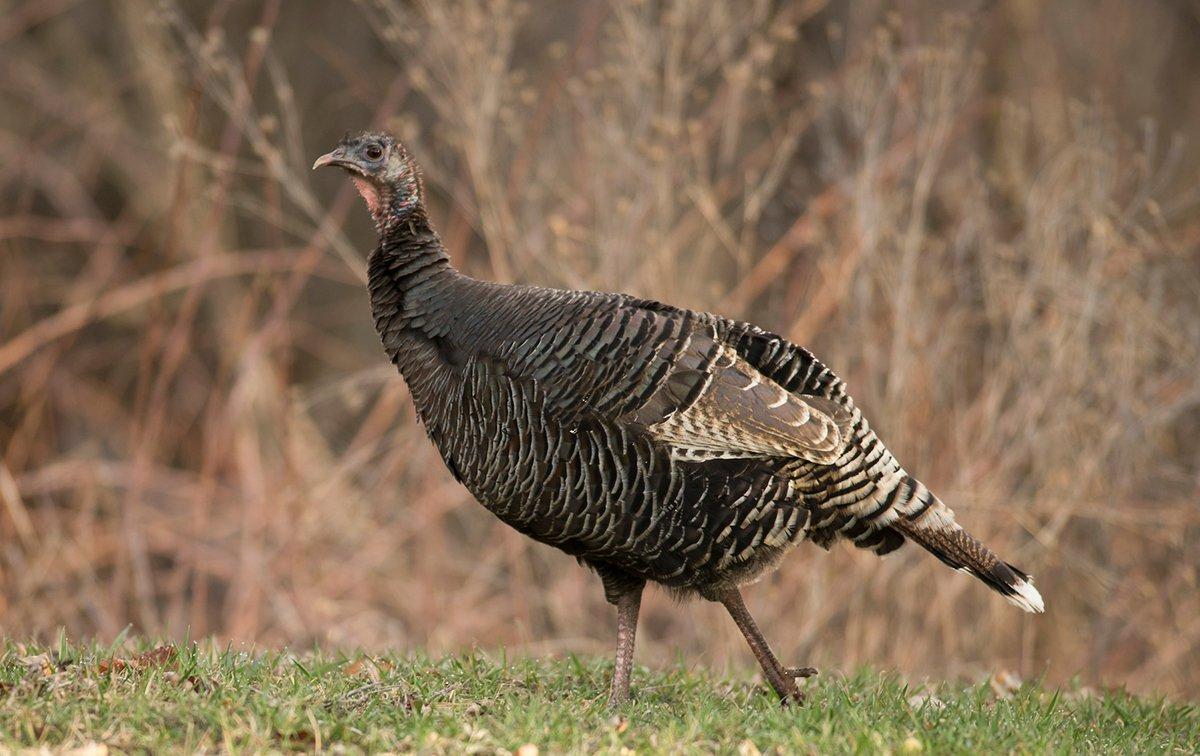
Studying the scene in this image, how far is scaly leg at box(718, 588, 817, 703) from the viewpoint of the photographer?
5262 millimetres

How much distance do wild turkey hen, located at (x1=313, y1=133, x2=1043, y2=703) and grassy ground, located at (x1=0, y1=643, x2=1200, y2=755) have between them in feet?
1.21

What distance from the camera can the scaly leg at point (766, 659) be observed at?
526cm

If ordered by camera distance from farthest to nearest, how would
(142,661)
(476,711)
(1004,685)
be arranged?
(1004,685)
(142,661)
(476,711)

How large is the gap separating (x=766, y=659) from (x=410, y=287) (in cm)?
195

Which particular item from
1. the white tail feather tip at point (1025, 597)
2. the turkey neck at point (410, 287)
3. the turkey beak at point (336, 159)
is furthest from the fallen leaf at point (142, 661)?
the white tail feather tip at point (1025, 597)

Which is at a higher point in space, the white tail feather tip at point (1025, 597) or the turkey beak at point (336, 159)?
the turkey beak at point (336, 159)

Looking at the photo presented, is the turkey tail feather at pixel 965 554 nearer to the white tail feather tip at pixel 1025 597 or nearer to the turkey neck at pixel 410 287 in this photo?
the white tail feather tip at pixel 1025 597

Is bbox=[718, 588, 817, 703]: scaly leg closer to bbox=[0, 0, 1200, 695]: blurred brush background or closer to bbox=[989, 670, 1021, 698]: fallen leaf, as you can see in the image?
bbox=[989, 670, 1021, 698]: fallen leaf

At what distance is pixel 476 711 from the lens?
461cm

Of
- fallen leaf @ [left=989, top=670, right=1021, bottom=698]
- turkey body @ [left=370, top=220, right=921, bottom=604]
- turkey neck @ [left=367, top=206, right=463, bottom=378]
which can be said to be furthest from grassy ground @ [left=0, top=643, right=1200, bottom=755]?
turkey neck @ [left=367, top=206, right=463, bottom=378]

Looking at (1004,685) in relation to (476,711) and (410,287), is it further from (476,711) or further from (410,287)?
(410,287)

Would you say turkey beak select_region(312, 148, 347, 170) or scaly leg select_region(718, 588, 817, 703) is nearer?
scaly leg select_region(718, 588, 817, 703)

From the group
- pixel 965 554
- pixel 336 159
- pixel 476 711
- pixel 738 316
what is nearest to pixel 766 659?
pixel 965 554

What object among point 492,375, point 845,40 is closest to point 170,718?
point 492,375
